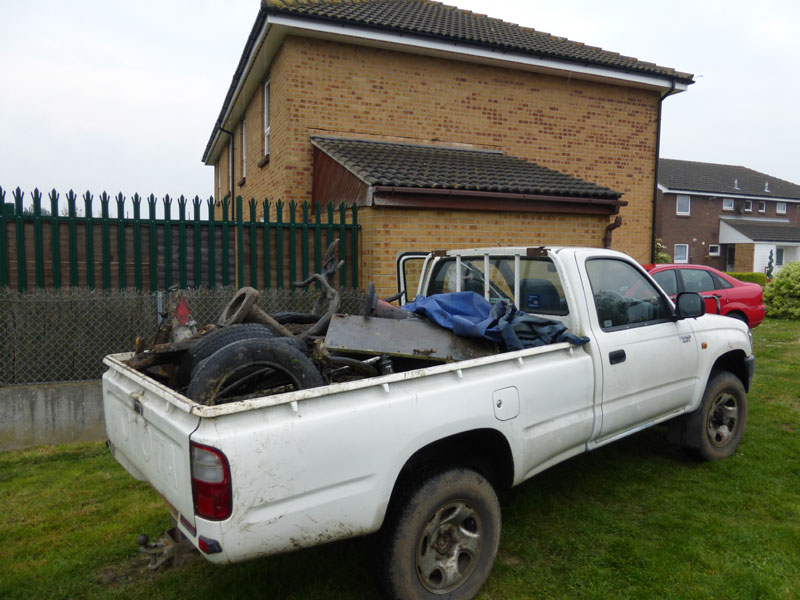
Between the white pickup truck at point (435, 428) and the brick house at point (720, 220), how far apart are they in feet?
110

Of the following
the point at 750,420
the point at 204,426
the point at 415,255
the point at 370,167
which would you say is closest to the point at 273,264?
the point at 370,167

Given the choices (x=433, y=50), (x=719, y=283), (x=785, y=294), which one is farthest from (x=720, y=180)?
(x=433, y=50)

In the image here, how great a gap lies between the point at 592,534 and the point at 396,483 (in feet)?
5.33

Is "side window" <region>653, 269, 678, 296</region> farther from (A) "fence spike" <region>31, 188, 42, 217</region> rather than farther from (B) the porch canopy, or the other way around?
(A) "fence spike" <region>31, 188, 42, 217</region>

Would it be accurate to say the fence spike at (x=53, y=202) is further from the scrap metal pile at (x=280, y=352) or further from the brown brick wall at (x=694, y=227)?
the brown brick wall at (x=694, y=227)

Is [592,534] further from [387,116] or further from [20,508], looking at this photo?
[387,116]

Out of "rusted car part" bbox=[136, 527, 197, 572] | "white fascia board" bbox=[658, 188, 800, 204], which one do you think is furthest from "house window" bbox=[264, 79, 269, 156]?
"white fascia board" bbox=[658, 188, 800, 204]

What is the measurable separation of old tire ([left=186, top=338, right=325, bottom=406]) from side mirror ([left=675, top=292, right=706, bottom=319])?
8.99 ft

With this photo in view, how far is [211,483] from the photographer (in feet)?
6.82

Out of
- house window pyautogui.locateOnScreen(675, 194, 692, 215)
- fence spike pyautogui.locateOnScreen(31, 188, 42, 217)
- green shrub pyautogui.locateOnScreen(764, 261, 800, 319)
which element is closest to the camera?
fence spike pyautogui.locateOnScreen(31, 188, 42, 217)

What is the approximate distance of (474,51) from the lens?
10.6 metres

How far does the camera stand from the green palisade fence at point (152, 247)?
5.94 m

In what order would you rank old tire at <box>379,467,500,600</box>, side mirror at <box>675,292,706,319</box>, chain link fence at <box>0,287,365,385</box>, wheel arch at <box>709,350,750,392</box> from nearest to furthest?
old tire at <box>379,467,500,600</box> < side mirror at <box>675,292,706,319</box> < wheel arch at <box>709,350,750,392</box> < chain link fence at <box>0,287,365,385</box>

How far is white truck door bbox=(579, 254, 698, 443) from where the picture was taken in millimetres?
3557
